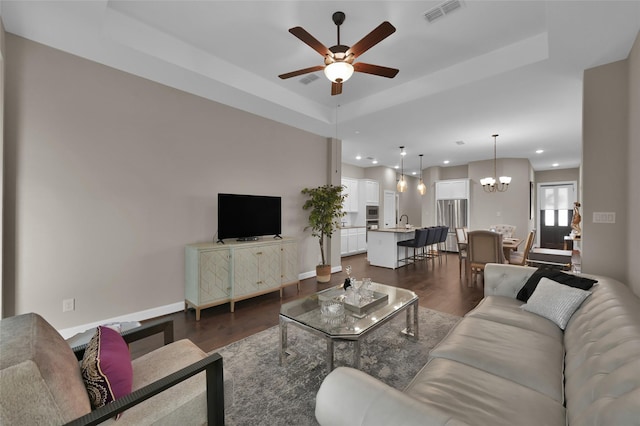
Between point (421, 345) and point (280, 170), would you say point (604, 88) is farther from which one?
point (280, 170)

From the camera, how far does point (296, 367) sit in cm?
223

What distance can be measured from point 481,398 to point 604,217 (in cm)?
283

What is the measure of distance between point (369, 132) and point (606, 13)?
11.0ft

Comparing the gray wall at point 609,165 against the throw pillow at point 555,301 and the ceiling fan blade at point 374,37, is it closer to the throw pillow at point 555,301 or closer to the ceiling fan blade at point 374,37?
the throw pillow at point 555,301

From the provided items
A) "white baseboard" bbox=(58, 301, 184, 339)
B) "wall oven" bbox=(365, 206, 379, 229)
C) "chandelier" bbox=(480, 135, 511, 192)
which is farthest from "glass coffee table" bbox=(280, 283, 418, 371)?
"wall oven" bbox=(365, 206, 379, 229)

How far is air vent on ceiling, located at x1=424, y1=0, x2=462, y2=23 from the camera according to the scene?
2.40 metres

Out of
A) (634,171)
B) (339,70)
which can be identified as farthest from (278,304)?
(634,171)

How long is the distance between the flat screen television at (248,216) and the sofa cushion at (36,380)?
2.57 m

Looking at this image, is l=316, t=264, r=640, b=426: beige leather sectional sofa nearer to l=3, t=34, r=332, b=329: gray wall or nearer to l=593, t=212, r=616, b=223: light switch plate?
l=593, t=212, r=616, b=223: light switch plate

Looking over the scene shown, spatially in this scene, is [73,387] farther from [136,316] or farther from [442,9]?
[442,9]

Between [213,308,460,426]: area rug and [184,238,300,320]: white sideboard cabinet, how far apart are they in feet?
2.87

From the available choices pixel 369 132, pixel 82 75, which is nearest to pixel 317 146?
pixel 369 132

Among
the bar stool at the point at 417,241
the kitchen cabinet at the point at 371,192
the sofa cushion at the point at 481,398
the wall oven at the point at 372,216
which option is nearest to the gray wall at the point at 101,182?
the sofa cushion at the point at 481,398

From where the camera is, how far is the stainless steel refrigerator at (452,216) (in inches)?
325
